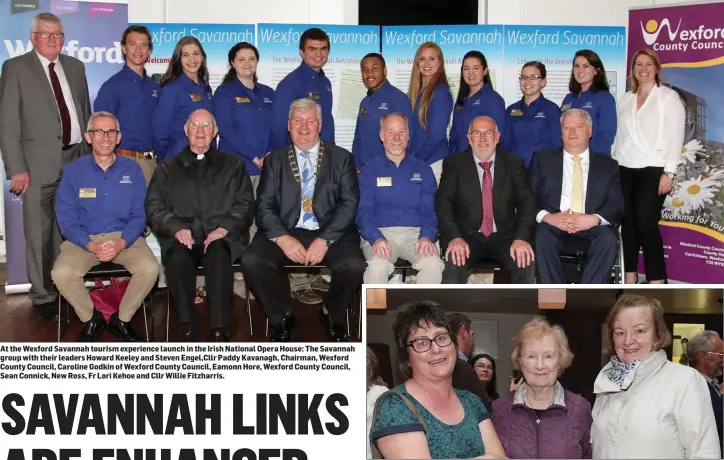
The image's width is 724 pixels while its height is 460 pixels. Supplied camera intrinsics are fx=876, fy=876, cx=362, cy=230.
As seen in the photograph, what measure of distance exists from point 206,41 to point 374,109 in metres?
1.30

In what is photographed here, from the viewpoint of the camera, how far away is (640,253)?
6082 millimetres

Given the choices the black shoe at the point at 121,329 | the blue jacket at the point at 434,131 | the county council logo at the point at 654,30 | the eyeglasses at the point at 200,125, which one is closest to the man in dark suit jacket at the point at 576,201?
the blue jacket at the point at 434,131

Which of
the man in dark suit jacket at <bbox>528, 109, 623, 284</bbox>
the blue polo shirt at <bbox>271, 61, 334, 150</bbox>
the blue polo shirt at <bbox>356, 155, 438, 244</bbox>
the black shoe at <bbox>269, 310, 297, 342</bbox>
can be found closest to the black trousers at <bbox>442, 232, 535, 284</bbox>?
the man in dark suit jacket at <bbox>528, 109, 623, 284</bbox>

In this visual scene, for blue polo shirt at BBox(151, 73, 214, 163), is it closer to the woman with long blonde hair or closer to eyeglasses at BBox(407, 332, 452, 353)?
the woman with long blonde hair

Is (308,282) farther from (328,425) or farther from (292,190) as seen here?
(328,425)

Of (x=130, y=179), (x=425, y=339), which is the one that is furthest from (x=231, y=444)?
(x=130, y=179)

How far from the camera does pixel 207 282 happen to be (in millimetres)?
4680

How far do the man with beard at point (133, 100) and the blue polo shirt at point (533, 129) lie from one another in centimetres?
232

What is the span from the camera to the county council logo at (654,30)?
5891 millimetres

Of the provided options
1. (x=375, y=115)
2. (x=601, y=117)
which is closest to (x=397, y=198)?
(x=375, y=115)

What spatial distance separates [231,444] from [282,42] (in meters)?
3.47

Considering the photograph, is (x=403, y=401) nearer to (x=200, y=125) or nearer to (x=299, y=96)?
(x=200, y=125)

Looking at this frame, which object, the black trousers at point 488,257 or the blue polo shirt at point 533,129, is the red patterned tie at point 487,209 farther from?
the blue polo shirt at point 533,129

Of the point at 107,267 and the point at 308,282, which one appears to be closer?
the point at 107,267
